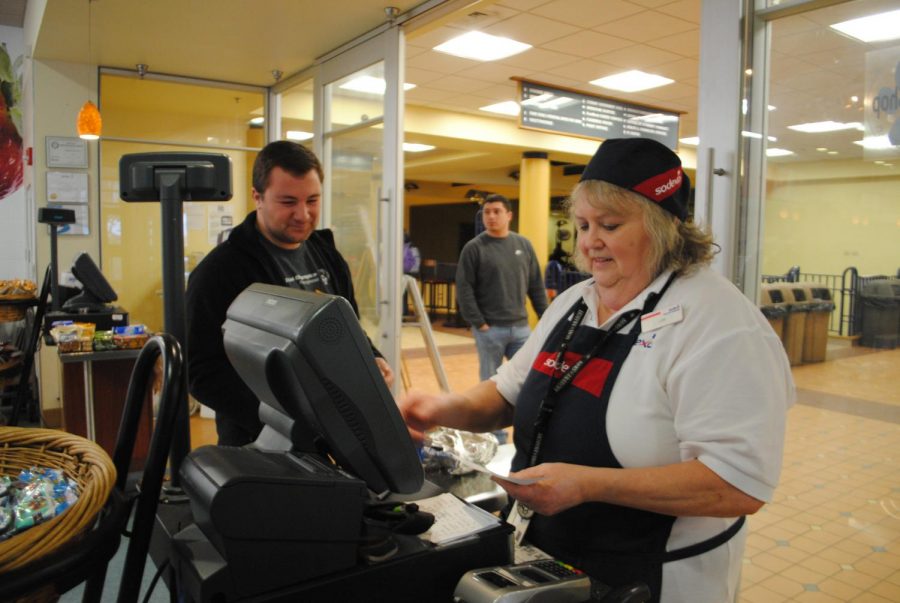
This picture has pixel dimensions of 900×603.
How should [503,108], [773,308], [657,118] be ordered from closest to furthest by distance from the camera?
[773,308] → [657,118] → [503,108]

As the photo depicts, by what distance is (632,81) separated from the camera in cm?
658

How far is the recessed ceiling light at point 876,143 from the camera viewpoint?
6.21 ft

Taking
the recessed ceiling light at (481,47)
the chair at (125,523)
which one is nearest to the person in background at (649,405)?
the chair at (125,523)

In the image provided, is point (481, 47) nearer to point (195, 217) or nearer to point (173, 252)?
point (195, 217)

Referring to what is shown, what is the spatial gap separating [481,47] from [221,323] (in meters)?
4.37

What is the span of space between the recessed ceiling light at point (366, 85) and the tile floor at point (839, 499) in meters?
2.87

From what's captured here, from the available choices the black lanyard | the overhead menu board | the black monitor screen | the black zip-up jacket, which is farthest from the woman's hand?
the overhead menu board

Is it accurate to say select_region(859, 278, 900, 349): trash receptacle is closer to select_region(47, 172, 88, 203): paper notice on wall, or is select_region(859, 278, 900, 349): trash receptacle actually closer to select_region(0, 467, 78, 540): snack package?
select_region(0, 467, 78, 540): snack package

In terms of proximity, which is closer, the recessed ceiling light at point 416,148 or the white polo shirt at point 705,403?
the white polo shirt at point 705,403

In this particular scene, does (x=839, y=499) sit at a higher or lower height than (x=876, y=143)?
lower

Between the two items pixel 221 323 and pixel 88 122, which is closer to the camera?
pixel 221 323

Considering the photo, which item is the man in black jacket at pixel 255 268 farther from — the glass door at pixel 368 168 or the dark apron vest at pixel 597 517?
the glass door at pixel 368 168

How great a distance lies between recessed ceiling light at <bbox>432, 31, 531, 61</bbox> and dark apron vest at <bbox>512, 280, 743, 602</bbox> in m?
4.46

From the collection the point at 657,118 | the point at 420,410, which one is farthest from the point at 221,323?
the point at 657,118
